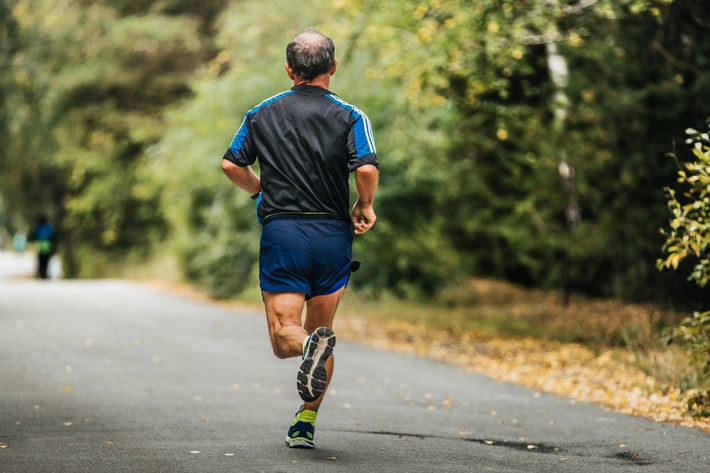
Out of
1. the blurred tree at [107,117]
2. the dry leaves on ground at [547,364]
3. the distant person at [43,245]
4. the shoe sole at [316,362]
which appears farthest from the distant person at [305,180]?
the distant person at [43,245]

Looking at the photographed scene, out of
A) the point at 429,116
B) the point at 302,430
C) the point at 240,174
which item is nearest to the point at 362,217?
the point at 240,174

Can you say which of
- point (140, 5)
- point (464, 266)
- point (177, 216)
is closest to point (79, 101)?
point (140, 5)

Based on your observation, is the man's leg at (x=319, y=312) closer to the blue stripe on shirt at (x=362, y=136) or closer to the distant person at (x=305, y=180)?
the distant person at (x=305, y=180)

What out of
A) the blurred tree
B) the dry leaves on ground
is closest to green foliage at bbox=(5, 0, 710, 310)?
the blurred tree

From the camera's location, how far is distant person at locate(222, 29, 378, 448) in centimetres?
558

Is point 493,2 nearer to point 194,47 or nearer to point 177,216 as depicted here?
point 177,216

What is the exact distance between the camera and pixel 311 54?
18.7 feet

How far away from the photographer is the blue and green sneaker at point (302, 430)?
579 cm

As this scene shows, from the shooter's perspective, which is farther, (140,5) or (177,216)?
(140,5)

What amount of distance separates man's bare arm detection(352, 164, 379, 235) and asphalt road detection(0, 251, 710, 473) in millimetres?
1230

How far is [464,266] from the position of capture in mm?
21953

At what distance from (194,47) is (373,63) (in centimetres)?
1624

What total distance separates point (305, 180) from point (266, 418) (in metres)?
2.33

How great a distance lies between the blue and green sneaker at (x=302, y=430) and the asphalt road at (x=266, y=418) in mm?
57
